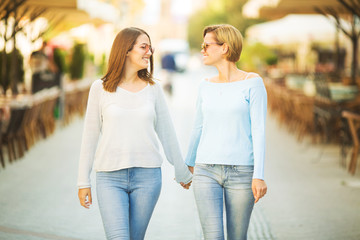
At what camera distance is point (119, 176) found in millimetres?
3588

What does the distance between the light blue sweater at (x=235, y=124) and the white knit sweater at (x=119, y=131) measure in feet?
1.09

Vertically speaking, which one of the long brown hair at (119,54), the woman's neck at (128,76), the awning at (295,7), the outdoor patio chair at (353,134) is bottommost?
the outdoor patio chair at (353,134)

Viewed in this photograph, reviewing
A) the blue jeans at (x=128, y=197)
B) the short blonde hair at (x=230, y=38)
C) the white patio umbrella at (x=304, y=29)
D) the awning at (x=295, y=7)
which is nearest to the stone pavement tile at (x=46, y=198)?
the blue jeans at (x=128, y=197)

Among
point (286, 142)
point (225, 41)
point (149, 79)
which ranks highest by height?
point (225, 41)

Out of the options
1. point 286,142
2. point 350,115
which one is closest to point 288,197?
point 350,115

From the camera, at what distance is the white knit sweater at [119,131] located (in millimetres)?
3598

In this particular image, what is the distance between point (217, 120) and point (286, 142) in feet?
30.2

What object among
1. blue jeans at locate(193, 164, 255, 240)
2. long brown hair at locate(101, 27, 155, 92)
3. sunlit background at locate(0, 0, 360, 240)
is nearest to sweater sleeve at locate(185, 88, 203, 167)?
blue jeans at locate(193, 164, 255, 240)

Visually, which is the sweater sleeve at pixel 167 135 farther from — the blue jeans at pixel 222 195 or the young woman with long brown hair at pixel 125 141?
the blue jeans at pixel 222 195

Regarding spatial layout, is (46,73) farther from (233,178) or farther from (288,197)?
(233,178)

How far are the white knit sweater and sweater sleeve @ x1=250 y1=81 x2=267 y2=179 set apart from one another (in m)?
0.59

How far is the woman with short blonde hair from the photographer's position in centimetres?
362

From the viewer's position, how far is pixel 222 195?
369cm

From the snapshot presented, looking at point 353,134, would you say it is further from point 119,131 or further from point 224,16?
point 224,16
